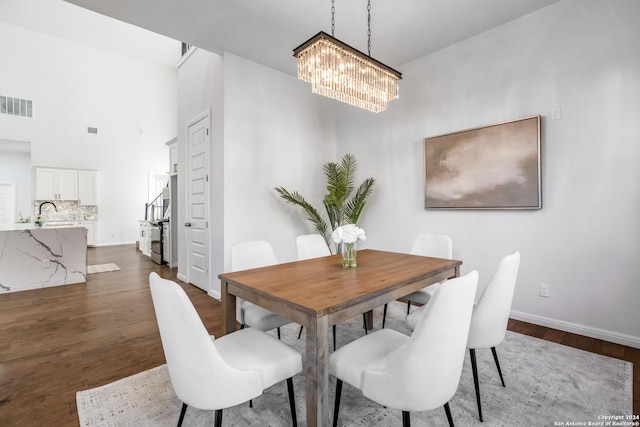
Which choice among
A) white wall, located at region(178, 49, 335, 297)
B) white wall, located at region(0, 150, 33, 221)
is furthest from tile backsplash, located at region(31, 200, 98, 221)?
white wall, located at region(178, 49, 335, 297)

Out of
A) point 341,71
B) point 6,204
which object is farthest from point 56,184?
point 341,71

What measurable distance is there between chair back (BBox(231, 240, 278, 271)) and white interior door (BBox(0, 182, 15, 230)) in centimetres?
939

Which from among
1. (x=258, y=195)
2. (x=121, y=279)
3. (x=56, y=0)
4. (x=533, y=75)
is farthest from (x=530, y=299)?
(x=56, y=0)

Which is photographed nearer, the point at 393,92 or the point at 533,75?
the point at 393,92

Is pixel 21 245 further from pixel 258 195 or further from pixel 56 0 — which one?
pixel 56 0

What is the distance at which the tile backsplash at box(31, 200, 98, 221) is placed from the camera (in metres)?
8.13

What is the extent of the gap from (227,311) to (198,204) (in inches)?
107

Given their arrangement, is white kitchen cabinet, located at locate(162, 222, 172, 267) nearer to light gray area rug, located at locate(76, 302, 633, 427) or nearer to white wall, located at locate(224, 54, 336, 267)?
white wall, located at locate(224, 54, 336, 267)

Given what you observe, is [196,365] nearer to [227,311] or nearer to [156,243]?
[227,311]

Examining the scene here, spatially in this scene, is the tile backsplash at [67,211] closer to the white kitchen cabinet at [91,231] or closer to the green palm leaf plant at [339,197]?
the white kitchen cabinet at [91,231]

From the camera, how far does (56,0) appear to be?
6238mm

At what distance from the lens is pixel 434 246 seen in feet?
9.13

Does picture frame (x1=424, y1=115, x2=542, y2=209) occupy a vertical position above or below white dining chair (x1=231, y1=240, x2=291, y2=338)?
above

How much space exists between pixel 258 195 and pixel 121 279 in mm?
2914
